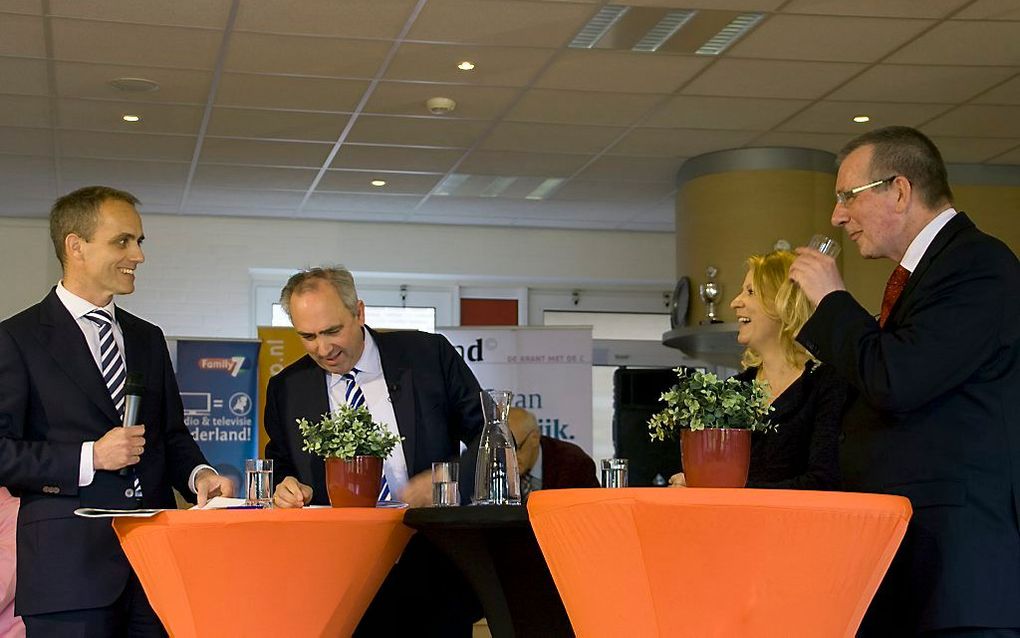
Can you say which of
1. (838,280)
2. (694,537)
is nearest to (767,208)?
(838,280)

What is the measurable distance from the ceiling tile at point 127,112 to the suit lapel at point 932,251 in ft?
17.9

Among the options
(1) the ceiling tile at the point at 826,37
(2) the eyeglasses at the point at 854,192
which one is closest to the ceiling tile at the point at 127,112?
(1) the ceiling tile at the point at 826,37

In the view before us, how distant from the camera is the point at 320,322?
356 cm

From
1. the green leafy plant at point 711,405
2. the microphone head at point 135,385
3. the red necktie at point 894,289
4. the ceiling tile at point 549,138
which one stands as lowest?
the green leafy plant at point 711,405

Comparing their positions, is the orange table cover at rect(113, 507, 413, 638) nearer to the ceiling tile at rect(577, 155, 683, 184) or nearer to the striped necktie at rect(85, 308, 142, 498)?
the striped necktie at rect(85, 308, 142, 498)

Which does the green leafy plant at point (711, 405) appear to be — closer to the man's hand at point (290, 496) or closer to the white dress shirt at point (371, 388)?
the man's hand at point (290, 496)

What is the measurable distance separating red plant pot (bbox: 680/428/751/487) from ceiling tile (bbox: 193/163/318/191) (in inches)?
264

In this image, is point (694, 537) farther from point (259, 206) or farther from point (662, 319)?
point (662, 319)

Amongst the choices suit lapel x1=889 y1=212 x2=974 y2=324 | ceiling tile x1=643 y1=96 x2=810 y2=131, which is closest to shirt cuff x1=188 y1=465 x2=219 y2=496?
suit lapel x1=889 y1=212 x2=974 y2=324

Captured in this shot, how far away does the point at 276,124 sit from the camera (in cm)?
767

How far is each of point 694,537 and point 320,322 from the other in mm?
1687

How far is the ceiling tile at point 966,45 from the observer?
6.12 m

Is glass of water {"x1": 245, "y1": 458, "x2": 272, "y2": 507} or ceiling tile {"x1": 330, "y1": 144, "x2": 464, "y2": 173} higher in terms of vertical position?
ceiling tile {"x1": 330, "y1": 144, "x2": 464, "y2": 173}

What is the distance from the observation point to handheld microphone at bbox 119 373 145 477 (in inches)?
119
